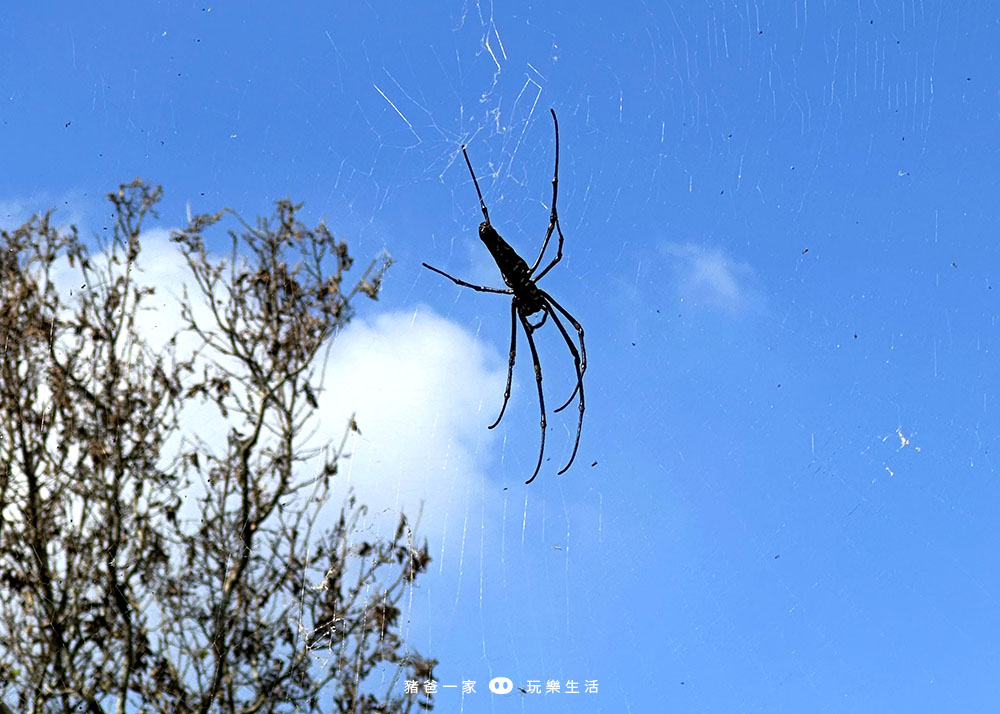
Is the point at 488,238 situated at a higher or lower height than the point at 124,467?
lower

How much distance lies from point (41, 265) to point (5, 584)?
2.46 metres

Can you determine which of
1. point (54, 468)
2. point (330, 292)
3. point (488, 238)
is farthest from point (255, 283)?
point (488, 238)

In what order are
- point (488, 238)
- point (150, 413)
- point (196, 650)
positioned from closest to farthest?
point (488, 238) → point (196, 650) → point (150, 413)

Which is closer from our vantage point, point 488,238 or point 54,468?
point 488,238

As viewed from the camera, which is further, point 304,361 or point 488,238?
point 304,361

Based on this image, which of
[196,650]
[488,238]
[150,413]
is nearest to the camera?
[488,238]

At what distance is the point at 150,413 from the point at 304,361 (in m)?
1.29

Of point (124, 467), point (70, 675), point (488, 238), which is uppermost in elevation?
point (124, 467)

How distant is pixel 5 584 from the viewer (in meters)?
8.26

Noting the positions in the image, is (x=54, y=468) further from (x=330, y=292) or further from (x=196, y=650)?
(x=330, y=292)

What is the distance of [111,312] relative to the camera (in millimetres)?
8711

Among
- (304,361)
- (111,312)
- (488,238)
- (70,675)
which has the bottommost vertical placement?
(70,675)

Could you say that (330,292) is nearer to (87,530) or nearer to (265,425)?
(265,425)

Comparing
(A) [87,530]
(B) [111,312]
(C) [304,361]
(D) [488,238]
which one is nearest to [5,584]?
(A) [87,530]
